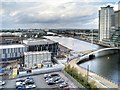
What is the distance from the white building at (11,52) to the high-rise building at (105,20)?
25.2 ft

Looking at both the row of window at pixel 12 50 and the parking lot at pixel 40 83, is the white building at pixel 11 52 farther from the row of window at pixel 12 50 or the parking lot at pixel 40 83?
the parking lot at pixel 40 83

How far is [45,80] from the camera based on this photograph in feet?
9.93

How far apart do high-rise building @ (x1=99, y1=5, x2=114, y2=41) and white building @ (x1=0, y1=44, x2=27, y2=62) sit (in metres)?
7.68

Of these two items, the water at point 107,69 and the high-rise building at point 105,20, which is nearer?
the water at point 107,69

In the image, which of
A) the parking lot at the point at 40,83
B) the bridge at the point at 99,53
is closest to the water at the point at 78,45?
the bridge at the point at 99,53

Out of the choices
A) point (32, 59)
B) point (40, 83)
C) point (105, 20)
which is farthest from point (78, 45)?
point (40, 83)

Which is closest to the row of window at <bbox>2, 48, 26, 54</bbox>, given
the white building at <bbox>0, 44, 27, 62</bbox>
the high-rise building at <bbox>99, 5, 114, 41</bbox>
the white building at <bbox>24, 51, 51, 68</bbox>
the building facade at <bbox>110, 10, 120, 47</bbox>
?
the white building at <bbox>0, 44, 27, 62</bbox>

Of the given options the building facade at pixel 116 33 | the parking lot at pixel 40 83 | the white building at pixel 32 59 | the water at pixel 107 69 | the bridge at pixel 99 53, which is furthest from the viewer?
the building facade at pixel 116 33

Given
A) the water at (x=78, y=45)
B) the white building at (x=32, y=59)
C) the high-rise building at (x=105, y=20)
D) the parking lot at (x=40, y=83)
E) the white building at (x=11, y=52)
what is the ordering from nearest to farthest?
the parking lot at (x=40, y=83)
the white building at (x=32, y=59)
the white building at (x=11, y=52)
the water at (x=78, y=45)
the high-rise building at (x=105, y=20)

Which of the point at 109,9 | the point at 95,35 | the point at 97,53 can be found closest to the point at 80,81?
the point at 97,53

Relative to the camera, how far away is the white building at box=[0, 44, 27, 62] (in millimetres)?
4746

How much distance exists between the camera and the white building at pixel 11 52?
475 centimetres

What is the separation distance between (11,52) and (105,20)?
829cm

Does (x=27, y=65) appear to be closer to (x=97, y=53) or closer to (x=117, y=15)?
(x=97, y=53)
